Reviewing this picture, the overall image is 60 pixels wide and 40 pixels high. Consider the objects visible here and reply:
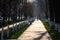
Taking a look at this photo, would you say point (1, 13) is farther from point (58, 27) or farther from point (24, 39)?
point (58, 27)

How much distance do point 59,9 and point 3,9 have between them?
52.9 ft

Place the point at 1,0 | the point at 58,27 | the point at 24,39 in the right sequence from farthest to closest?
the point at 58,27 < the point at 24,39 < the point at 1,0

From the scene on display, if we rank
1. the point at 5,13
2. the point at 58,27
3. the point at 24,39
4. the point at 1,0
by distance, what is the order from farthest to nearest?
the point at 58,27 < the point at 24,39 < the point at 5,13 < the point at 1,0

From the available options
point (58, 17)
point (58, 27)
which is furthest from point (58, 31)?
point (58, 17)

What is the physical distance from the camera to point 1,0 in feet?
49.3

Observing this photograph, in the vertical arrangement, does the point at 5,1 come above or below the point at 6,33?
above

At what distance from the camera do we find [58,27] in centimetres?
2531

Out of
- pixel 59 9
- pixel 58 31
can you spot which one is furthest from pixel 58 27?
pixel 59 9

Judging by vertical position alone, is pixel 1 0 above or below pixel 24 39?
above

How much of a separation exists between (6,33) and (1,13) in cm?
597

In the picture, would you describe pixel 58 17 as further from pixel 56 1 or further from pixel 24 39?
pixel 24 39

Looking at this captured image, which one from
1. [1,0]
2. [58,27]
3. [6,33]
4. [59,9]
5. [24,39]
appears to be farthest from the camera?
[59,9]

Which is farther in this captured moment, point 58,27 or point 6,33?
point 58,27

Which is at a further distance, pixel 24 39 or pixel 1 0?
pixel 24 39
